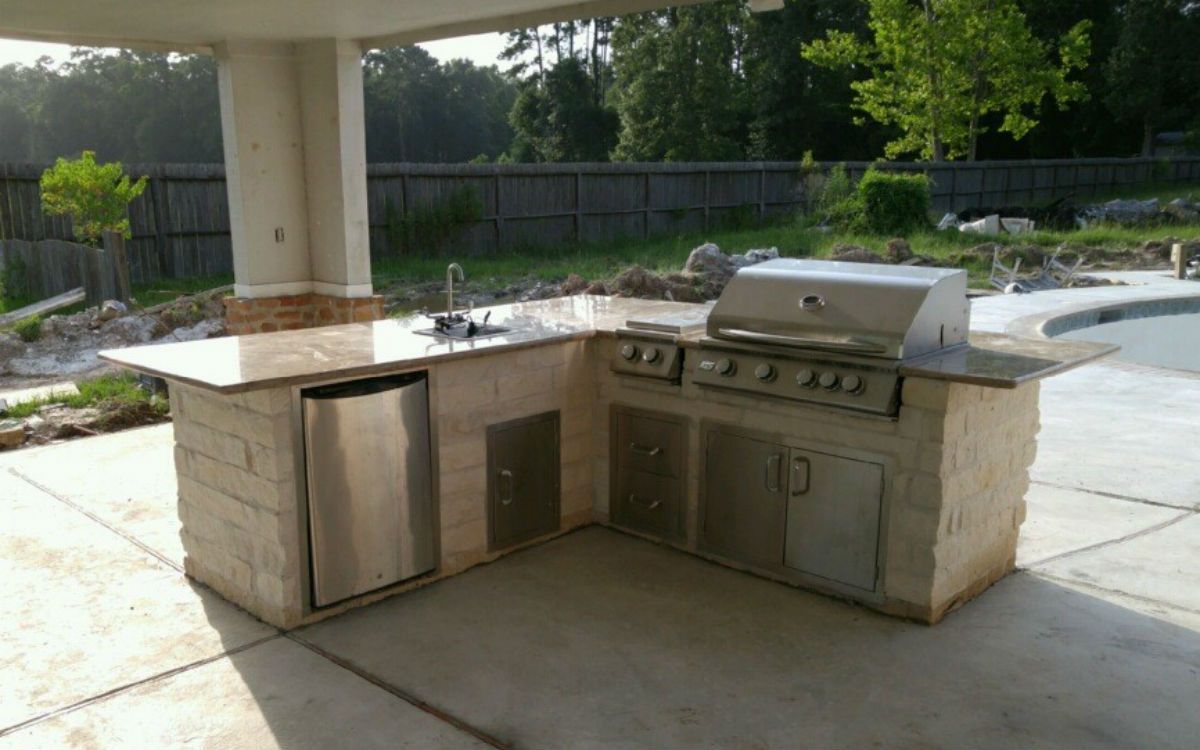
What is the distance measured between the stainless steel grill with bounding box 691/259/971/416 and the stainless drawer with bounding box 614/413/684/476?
1.33 ft

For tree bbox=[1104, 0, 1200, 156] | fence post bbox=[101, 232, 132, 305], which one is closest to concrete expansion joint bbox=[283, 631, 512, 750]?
fence post bbox=[101, 232, 132, 305]

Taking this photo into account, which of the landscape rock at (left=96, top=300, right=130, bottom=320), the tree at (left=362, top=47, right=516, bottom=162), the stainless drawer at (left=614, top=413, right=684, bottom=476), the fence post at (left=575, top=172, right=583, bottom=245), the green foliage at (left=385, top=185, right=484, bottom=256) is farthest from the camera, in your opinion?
the tree at (left=362, top=47, right=516, bottom=162)

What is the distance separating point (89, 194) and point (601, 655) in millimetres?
Result: 10224

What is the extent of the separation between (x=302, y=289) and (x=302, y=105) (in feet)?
4.04

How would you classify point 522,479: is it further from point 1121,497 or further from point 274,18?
point 1121,497

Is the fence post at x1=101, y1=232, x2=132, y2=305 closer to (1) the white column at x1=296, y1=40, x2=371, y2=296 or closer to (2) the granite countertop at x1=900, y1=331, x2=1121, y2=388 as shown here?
(1) the white column at x1=296, y1=40, x2=371, y2=296

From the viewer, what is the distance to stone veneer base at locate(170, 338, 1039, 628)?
11.7 feet

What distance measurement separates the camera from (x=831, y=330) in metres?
3.67

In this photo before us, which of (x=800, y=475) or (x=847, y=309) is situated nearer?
(x=847, y=309)

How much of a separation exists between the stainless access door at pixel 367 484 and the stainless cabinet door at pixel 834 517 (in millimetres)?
1511

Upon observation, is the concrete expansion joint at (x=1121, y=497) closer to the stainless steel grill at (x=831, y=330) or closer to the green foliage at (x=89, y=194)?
the stainless steel grill at (x=831, y=330)

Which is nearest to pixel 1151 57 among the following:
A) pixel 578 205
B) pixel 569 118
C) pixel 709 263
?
pixel 569 118

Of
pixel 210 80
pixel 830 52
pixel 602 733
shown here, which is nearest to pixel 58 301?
pixel 602 733

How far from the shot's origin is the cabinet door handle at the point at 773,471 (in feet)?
13.1
